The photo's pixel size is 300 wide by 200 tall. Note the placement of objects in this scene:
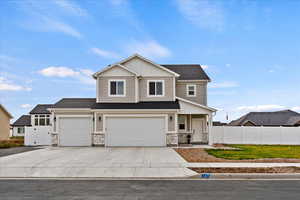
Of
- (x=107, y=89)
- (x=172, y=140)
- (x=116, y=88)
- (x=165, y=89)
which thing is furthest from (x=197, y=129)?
(x=107, y=89)

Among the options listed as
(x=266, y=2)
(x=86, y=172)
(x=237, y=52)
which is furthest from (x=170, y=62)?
(x=86, y=172)

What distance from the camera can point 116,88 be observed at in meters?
21.8

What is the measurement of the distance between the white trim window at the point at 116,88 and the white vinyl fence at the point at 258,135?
10.2 m

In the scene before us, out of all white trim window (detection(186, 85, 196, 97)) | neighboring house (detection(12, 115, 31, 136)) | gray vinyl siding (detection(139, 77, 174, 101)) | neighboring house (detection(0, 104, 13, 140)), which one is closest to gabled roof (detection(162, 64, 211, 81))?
white trim window (detection(186, 85, 196, 97))

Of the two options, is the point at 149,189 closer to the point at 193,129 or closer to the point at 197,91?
the point at 193,129

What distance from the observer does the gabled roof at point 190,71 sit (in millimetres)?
25016

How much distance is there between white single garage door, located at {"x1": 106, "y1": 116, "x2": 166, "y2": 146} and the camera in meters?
20.7

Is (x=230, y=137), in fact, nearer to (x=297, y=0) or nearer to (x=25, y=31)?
(x=297, y=0)

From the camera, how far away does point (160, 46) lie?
23234mm

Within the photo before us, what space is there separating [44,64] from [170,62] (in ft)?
40.9

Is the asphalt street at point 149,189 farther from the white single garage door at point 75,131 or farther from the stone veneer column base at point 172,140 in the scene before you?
the white single garage door at point 75,131

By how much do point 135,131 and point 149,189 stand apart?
13.2 metres

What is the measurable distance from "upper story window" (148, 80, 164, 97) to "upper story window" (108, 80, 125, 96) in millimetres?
2265

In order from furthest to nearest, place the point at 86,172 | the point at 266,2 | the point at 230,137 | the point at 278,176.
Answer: the point at 230,137, the point at 266,2, the point at 86,172, the point at 278,176
